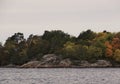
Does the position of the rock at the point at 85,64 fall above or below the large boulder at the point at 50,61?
below

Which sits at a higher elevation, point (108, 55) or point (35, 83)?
point (108, 55)

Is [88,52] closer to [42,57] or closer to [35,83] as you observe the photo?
[42,57]

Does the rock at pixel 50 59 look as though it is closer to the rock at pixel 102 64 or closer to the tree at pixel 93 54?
the tree at pixel 93 54

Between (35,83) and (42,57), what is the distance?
365 feet

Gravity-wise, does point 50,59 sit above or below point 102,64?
above

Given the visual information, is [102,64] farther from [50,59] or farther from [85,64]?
[50,59]

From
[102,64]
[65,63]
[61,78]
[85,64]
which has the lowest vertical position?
[61,78]

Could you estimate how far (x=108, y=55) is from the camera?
19400 centimetres

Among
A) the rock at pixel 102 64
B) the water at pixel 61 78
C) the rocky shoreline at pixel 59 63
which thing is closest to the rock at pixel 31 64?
the rocky shoreline at pixel 59 63

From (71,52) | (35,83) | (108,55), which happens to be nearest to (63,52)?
(71,52)

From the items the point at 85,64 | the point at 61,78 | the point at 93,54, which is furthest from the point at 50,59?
the point at 61,78

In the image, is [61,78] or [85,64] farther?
[85,64]

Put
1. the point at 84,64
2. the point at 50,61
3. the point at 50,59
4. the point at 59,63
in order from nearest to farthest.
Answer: the point at 84,64, the point at 50,61, the point at 59,63, the point at 50,59

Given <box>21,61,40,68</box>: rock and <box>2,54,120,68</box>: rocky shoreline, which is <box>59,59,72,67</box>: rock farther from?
<box>21,61,40,68</box>: rock
